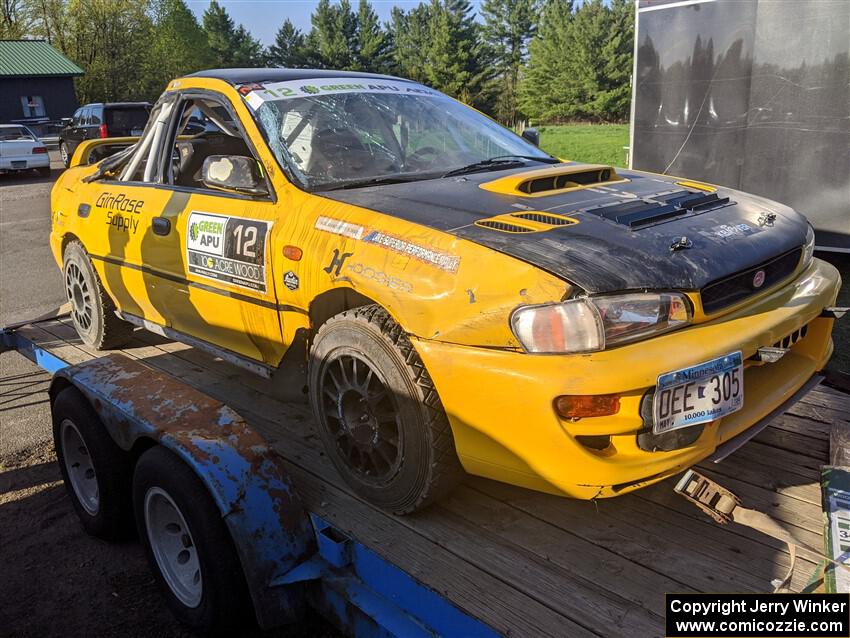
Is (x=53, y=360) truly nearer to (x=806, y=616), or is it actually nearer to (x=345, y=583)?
(x=345, y=583)

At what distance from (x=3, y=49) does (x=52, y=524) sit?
45.9m

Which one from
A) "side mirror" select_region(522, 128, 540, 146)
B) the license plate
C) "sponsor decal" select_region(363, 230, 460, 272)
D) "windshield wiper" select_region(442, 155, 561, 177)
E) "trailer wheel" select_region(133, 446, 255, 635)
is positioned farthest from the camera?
"side mirror" select_region(522, 128, 540, 146)

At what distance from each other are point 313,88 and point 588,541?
2.44 m

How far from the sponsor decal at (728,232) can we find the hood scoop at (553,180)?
592 millimetres

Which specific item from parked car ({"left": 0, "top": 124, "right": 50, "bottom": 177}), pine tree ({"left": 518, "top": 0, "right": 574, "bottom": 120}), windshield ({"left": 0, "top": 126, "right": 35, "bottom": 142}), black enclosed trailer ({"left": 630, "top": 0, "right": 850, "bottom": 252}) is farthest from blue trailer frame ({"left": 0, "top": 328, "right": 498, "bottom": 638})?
pine tree ({"left": 518, "top": 0, "right": 574, "bottom": 120})

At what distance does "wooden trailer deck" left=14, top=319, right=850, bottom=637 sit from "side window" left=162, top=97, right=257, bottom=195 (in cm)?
176

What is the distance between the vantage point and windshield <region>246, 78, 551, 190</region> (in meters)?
3.17

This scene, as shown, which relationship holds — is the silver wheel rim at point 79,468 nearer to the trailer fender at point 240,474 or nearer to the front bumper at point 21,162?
the trailer fender at point 240,474

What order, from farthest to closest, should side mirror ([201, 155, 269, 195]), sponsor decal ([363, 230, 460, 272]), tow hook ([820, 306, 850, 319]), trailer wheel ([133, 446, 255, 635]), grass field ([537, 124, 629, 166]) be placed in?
grass field ([537, 124, 629, 166]) → side mirror ([201, 155, 269, 195]) → tow hook ([820, 306, 850, 319]) → trailer wheel ([133, 446, 255, 635]) → sponsor decal ([363, 230, 460, 272])

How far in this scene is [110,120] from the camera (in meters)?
19.7

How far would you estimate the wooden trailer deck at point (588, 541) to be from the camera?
2.00m

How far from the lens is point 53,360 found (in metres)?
4.18

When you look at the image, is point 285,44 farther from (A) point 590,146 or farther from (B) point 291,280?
(B) point 291,280

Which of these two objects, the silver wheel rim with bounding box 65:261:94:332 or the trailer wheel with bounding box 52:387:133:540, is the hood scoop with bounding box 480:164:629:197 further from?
the silver wheel rim with bounding box 65:261:94:332
